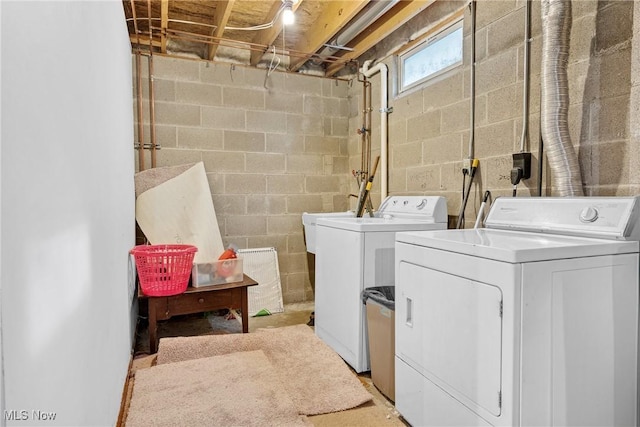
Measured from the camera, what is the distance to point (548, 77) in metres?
1.74

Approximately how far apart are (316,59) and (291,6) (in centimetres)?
122

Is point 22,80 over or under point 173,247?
over

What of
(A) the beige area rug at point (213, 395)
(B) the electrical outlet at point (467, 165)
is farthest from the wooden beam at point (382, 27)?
(A) the beige area rug at point (213, 395)

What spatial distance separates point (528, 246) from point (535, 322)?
24 cm

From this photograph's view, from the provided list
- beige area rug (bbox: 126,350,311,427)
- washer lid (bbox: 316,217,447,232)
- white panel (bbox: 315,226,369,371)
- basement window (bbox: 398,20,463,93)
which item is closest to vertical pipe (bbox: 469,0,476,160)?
basement window (bbox: 398,20,463,93)

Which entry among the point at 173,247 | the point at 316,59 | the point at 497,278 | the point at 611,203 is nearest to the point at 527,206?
the point at 611,203

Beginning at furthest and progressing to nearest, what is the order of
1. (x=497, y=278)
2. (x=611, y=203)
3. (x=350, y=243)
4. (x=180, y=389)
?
(x=350, y=243), (x=180, y=389), (x=611, y=203), (x=497, y=278)

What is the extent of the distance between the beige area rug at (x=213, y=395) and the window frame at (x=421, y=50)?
7.20 ft

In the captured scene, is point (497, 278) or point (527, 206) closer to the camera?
point (497, 278)

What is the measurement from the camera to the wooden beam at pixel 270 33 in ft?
9.08

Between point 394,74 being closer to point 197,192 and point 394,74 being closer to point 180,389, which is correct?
point 197,192

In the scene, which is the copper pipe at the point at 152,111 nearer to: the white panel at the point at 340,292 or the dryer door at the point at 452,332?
→ the white panel at the point at 340,292

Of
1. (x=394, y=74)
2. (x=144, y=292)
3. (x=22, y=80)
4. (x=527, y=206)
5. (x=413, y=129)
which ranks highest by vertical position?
(x=394, y=74)

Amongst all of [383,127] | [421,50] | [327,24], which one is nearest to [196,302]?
[383,127]
